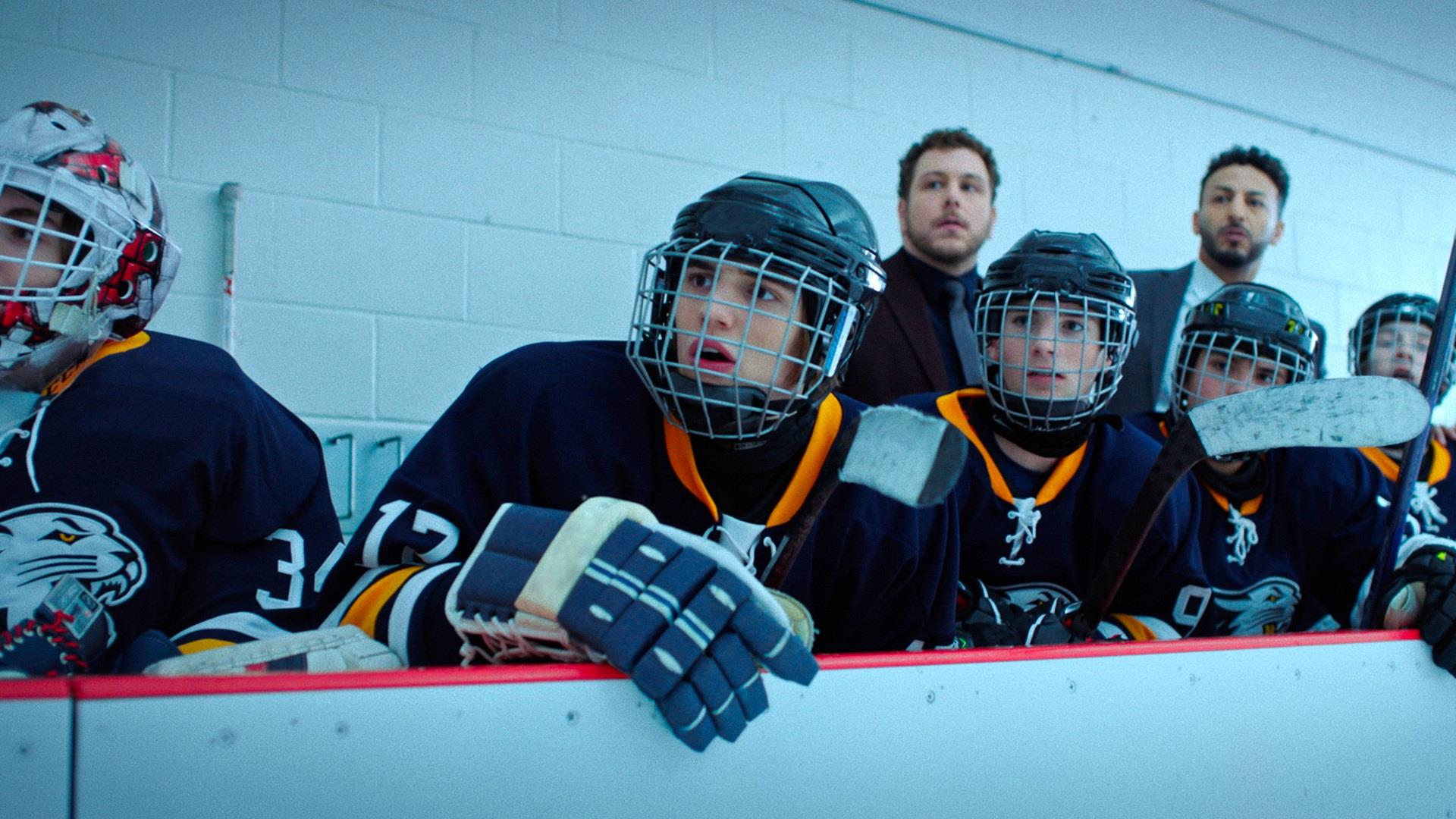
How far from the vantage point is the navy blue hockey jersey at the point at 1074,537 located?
1591 millimetres

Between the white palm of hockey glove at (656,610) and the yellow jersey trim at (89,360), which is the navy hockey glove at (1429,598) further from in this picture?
the yellow jersey trim at (89,360)

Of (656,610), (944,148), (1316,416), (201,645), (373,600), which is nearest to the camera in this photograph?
(656,610)

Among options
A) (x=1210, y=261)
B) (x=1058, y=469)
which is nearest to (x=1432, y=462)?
(x=1210, y=261)

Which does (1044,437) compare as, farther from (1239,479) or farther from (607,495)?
(607,495)

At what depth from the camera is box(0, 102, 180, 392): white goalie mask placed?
116 cm

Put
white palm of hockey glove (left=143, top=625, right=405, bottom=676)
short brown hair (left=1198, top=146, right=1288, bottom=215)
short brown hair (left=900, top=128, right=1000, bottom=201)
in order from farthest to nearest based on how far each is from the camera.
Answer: short brown hair (left=1198, top=146, right=1288, bottom=215) < short brown hair (left=900, top=128, right=1000, bottom=201) < white palm of hockey glove (left=143, top=625, right=405, bottom=676)

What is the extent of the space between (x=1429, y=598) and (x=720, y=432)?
90 cm

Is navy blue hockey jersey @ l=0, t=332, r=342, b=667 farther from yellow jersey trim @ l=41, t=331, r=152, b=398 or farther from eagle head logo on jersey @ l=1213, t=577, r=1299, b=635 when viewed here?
eagle head logo on jersey @ l=1213, t=577, r=1299, b=635

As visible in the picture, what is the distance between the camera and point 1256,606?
1.81 meters

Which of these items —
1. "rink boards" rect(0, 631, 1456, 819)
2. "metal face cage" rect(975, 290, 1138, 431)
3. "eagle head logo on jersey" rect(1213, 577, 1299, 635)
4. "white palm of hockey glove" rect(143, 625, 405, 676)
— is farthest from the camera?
"eagle head logo on jersey" rect(1213, 577, 1299, 635)

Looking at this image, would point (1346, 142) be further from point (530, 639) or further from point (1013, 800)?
point (530, 639)

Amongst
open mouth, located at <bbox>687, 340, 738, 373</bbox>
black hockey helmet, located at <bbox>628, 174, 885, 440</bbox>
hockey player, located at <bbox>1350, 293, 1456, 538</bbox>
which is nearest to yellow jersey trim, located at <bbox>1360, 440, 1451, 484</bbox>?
hockey player, located at <bbox>1350, 293, 1456, 538</bbox>

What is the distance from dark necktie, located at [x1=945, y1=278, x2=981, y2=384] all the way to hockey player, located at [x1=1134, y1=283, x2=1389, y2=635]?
44 centimetres

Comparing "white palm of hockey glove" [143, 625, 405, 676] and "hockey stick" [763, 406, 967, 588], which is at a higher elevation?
"hockey stick" [763, 406, 967, 588]
